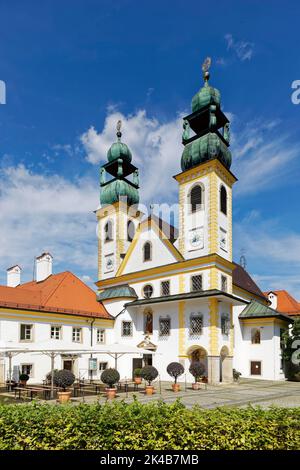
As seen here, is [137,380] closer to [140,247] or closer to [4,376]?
[4,376]

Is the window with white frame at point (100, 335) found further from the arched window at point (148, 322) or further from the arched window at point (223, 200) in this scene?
the arched window at point (223, 200)

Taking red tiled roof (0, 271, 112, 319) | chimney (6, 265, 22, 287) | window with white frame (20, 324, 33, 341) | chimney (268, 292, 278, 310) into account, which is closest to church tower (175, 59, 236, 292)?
red tiled roof (0, 271, 112, 319)

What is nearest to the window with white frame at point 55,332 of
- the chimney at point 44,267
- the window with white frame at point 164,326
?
the chimney at point 44,267

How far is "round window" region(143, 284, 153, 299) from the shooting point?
34.8 m

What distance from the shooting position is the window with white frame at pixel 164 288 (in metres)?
33.3

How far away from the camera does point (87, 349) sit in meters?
21.4

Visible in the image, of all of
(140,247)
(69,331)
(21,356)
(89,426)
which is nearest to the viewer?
(89,426)

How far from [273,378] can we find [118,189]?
24.1m

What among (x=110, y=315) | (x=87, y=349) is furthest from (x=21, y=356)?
(x=110, y=315)

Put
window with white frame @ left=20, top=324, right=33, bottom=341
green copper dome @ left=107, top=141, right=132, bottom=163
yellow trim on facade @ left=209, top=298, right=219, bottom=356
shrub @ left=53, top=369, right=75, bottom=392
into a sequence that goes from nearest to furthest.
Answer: shrub @ left=53, top=369, right=75, bottom=392
window with white frame @ left=20, top=324, right=33, bottom=341
yellow trim on facade @ left=209, top=298, right=219, bottom=356
green copper dome @ left=107, top=141, right=132, bottom=163

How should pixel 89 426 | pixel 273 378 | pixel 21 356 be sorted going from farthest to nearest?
pixel 273 378
pixel 21 356
pixel 89 426

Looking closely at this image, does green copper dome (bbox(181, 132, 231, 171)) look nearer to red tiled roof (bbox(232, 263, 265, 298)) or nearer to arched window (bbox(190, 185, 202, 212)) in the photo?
arched window (bbox(190, 185, 202, 212))

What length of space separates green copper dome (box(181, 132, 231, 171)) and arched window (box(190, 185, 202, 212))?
2203 mm

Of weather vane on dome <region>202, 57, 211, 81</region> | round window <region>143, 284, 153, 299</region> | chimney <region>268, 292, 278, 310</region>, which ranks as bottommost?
chimney <region>268, 292, 278, 310</region>
